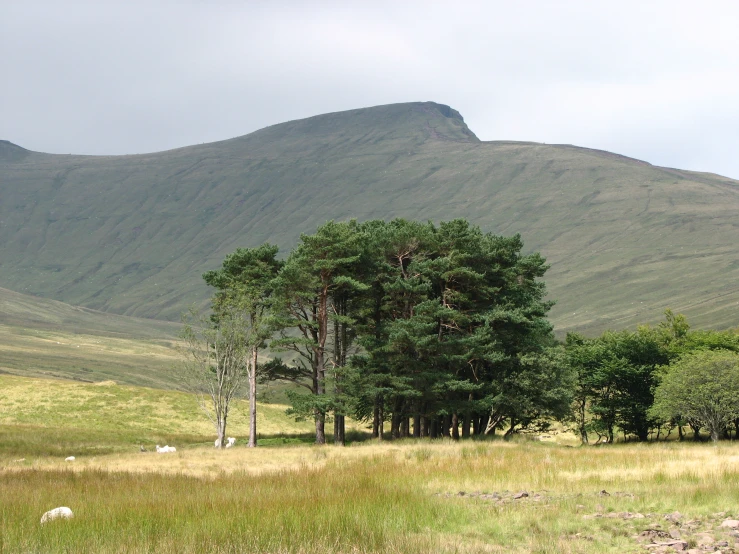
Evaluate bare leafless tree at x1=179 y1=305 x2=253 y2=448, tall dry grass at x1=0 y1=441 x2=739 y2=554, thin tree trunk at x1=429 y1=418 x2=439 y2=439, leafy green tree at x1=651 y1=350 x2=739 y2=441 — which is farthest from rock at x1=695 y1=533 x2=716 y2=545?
leafy green tree at x1=651 y1=350 x2=739 y2=441

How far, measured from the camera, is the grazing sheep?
1374 cm

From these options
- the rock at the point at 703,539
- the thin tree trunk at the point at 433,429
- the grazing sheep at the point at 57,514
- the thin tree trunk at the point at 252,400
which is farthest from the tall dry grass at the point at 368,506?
the thin tree trunk at the point at 433,429

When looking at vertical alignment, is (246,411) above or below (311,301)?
below

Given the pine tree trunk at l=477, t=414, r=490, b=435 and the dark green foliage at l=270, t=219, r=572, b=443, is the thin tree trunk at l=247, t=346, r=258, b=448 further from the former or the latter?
the pine tree trunk at l=477, t=414, r=490, b=435

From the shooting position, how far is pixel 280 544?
11266 millimetres

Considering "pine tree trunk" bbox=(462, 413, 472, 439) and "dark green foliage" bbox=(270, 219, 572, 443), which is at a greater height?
"dark green foliage" bbox=(270, 219, 572, 443)

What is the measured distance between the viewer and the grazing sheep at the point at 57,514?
541 inches

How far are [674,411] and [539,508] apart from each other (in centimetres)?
4428

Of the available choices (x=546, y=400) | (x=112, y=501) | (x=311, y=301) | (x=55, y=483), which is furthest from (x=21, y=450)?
(x=546, y=400)

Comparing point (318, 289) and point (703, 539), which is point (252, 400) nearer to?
point (318, 289)

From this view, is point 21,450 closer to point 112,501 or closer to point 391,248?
point 391,248

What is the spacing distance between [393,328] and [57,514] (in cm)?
3194

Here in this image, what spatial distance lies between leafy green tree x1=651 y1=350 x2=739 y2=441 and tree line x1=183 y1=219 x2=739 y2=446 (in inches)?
29.2

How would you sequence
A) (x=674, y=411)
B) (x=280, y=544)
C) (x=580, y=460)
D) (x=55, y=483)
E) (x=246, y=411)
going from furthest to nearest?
(x=246, y=411)
(x=674, y=411)
(x=580, y=460)
(x=55, y=483)
(x=280, y=544)
